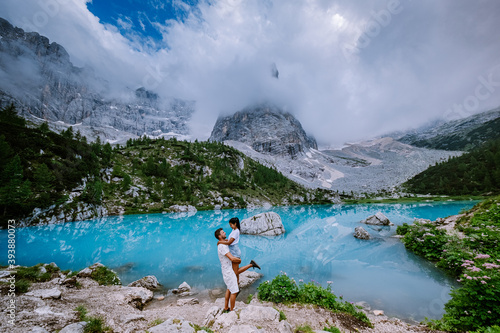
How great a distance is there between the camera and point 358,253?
72.1ft

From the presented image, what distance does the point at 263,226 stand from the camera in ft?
119

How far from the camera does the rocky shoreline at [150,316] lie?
20.7 feet

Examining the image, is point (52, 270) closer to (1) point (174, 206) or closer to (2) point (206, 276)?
(2) point (206, 276)

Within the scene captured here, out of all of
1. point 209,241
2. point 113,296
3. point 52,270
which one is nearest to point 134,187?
point 209,241

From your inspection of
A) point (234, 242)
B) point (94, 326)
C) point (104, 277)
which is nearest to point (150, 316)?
point (94, 326)

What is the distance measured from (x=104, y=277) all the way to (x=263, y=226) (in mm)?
25466

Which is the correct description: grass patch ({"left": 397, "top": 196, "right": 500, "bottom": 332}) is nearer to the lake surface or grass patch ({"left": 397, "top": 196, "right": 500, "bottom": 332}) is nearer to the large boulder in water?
the lake surface

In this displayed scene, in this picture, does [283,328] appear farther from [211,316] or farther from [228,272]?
[211,316]

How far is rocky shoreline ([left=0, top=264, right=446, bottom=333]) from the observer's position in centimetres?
632

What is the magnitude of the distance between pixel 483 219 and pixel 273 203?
3936 inches

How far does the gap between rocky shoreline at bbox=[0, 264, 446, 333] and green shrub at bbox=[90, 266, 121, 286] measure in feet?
7.37

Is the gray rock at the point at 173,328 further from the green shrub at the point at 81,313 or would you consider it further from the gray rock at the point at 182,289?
the gray rock at the point at 182,289

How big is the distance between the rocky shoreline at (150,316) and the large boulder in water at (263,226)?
24.8m

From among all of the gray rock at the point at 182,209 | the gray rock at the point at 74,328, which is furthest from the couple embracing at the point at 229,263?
the gray rock at the point at 182,209
